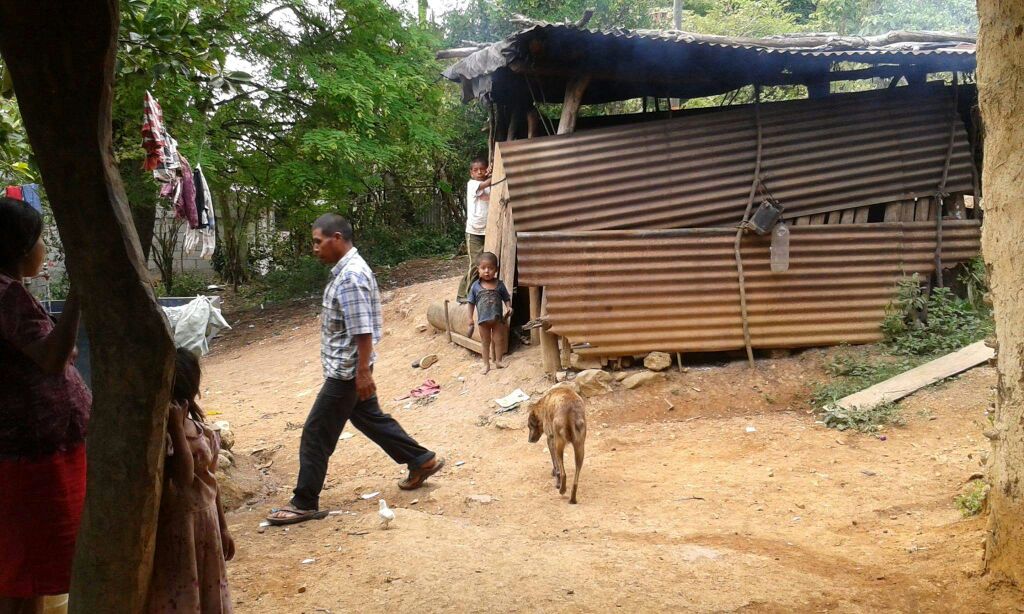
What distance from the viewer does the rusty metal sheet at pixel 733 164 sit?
8.34 m

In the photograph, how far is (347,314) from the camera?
5180 mm

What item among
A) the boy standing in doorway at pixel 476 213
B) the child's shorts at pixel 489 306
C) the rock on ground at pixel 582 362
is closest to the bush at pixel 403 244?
the boy standing in doorway at pixel 476 213

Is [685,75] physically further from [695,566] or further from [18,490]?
[18,490]

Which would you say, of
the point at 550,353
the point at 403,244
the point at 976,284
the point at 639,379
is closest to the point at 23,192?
the point at 550,353

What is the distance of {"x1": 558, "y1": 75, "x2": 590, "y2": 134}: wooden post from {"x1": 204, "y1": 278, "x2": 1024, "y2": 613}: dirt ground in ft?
8.39

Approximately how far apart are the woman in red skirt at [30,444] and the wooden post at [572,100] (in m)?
6.43

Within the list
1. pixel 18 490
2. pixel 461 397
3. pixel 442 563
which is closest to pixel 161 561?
pixel 18 490

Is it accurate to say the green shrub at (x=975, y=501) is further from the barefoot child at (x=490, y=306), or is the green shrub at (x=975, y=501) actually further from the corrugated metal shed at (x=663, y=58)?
the barefoot child at (x=490, y=306)

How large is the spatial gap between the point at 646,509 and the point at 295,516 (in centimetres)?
238

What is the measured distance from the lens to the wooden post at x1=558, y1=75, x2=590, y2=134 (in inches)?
331

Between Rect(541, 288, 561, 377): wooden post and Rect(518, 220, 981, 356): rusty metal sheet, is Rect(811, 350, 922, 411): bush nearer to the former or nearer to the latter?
Rect(518, 220, 981, 356): rusty metal sheet

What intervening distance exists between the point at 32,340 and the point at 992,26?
420 cm

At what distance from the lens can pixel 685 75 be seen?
8.95 m

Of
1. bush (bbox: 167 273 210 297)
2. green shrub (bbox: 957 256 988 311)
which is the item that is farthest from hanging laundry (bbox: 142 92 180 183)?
bush (bbox: 167 273 210 297)
